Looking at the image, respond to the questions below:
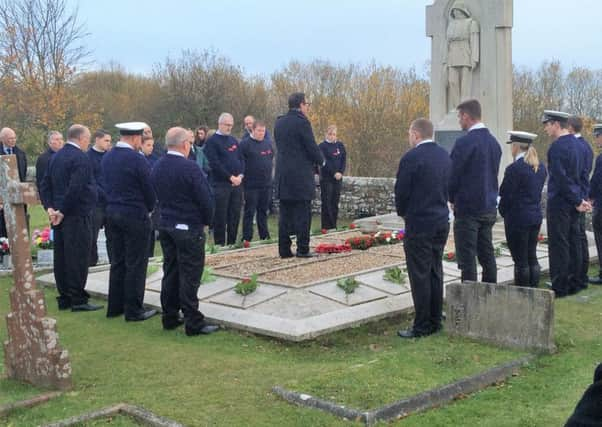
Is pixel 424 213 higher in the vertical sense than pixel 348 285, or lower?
higher

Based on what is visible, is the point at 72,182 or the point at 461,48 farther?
the point at 461,48

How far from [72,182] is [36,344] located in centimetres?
283

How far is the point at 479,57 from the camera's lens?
14.1 meters

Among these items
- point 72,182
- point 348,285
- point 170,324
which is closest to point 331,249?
point 348,285

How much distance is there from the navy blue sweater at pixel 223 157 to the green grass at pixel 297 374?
4780 millimetres

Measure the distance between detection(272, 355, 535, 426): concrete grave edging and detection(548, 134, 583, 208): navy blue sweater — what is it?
3.48 meters

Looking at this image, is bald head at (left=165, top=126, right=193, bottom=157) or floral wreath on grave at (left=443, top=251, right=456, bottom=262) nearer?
bald head at (left=165, top=126, right=193, bottom=157)

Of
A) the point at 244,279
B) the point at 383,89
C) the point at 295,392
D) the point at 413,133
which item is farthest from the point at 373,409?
the point at 383,89

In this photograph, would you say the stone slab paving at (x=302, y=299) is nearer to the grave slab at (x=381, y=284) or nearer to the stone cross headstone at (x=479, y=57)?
the grave slab at (x=381, y=284)

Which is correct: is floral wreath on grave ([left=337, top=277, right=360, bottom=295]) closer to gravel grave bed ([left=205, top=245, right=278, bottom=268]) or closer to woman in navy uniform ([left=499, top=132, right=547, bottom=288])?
woman in navy uniform ([left=499, top=132, right=547, bottom=288])

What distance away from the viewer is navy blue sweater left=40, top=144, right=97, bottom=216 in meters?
7.87

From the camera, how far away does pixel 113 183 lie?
7.55 meters

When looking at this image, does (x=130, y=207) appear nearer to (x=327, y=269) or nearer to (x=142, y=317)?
(x=142, y=317)

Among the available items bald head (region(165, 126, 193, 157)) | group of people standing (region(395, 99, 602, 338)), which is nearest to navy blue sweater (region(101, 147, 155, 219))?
bald head (region(165, 126, 193, 157))
